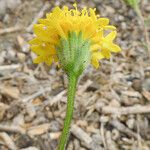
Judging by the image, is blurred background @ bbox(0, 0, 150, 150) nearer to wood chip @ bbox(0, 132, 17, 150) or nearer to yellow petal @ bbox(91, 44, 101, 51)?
wood chip @ bbox(0, 132, 17, 150)

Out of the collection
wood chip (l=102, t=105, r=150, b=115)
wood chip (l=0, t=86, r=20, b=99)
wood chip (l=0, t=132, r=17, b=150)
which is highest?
wood chip (l=0, t=86, r=20, b=99)

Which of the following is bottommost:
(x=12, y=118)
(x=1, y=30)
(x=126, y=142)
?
(x=126, y=142)

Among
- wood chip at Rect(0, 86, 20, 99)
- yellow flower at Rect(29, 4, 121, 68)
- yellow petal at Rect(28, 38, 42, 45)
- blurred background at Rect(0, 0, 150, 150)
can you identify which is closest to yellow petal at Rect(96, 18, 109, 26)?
yellow flower at Rect(29, 4, 121, 68)

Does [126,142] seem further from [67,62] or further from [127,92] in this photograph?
[67,62]

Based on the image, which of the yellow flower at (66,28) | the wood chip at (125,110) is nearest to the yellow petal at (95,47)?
the yellow flower at (66,28)

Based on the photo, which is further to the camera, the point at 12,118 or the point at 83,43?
the point at 12,118

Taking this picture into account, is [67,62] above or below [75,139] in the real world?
above

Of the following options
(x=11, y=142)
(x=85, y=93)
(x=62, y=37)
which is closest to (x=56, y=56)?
(x=62, y=37)

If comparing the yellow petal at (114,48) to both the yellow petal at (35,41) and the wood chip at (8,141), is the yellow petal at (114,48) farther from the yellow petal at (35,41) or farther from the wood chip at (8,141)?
the wood chip at (8,141)
